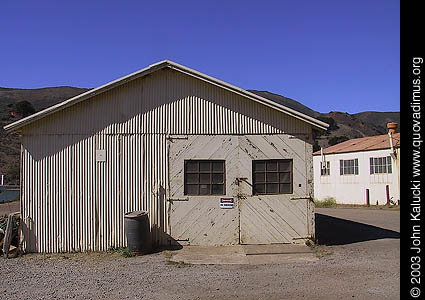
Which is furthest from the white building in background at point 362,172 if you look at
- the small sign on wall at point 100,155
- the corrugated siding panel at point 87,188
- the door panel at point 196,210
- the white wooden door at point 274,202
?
the small sign on wall at point 100,155

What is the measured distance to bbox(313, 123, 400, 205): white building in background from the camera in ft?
79.8

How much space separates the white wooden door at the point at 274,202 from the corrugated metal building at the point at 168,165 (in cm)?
3

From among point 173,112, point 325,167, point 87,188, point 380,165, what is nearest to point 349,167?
point 325,167

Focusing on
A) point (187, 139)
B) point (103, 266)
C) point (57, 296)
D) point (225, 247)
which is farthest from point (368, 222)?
point (57, 296)

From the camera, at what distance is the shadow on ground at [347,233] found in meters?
11.5

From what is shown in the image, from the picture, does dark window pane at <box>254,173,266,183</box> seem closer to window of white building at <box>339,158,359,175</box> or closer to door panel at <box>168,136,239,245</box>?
door panel at <box>168,136,239,245</box>

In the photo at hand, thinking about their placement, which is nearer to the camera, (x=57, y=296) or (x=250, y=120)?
(x=57, y=296)

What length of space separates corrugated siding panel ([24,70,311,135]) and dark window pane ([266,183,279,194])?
1.43 metres

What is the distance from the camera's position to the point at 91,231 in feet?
33.8

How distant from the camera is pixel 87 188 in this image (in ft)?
34.0

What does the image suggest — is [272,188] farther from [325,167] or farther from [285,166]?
[325,167]

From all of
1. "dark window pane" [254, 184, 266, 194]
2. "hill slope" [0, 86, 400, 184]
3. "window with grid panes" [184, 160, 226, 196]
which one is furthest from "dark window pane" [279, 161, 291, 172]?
"hill slope" [0, 86, 400, 184]

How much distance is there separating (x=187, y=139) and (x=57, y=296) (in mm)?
5180
